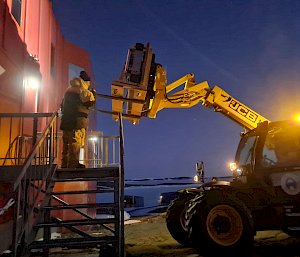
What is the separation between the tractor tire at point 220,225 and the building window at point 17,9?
7.88 m

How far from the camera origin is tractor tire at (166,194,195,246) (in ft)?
25.4

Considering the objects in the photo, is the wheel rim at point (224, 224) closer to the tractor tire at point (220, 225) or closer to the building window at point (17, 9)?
the tractor tire at point (220, 225)

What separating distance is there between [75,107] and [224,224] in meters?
3.75

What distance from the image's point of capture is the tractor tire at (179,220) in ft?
25.4

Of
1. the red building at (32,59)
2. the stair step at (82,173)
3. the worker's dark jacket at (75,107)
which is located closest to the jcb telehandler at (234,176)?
the worker's dark jacket at (75,107)

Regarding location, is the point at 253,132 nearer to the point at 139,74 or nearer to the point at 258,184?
the point at 258,184

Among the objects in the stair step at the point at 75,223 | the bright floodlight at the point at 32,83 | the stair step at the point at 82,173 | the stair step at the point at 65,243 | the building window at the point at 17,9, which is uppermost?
the building window at the point at 17,9

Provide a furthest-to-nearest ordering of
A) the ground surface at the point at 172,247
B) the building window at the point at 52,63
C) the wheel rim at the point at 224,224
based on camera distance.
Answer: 1. the building window at the point at 52,63
2. the ground surface at the point at 172,247
3. the wheel rim at the point at 224,224

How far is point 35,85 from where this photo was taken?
37.9ft

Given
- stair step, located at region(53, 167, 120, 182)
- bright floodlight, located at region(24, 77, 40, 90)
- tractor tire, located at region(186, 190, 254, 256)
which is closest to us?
tractor tire, located at region(186, 190, 254, 256)

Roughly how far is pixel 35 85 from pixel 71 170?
20.2 feet

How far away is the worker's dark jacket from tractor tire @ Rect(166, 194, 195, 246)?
298cm

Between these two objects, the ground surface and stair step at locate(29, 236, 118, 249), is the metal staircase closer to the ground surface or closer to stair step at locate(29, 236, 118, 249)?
stair step at locate(29, 236, 118, 249)

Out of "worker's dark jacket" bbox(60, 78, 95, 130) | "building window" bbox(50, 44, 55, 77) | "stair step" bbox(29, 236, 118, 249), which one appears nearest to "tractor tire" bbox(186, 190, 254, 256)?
"stair step" bbox(29, 236, 118, 249)
